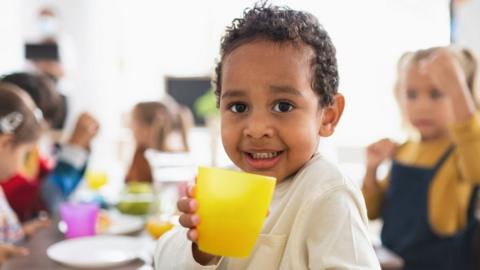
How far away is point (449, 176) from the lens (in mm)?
1600

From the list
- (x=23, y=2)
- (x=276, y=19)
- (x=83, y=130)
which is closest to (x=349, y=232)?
(x=276, y=19)

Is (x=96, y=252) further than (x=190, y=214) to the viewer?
Yes

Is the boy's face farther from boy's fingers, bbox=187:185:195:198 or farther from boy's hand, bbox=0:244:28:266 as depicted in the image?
boy's hand, bbox=0:244:28:266

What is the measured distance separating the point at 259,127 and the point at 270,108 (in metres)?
0.04

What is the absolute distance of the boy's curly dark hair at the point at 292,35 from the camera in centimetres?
81

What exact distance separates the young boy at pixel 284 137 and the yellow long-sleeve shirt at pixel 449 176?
2.48 feet

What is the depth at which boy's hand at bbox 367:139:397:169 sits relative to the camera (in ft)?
5.50

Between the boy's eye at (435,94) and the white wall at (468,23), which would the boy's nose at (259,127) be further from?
the white wall at (468,23)

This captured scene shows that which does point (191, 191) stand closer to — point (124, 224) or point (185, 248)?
point (185, 248)

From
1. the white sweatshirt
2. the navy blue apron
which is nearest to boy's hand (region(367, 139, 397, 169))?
the navy blue apron

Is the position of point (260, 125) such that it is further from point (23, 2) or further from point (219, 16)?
point (23, 2)

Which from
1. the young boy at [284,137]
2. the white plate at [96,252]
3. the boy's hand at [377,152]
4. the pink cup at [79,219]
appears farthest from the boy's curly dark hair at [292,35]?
the boy's hand at [377,152]

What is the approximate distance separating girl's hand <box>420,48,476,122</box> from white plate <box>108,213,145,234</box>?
1.07 m

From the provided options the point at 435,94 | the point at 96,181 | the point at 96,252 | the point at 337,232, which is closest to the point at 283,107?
the point at 337,232
